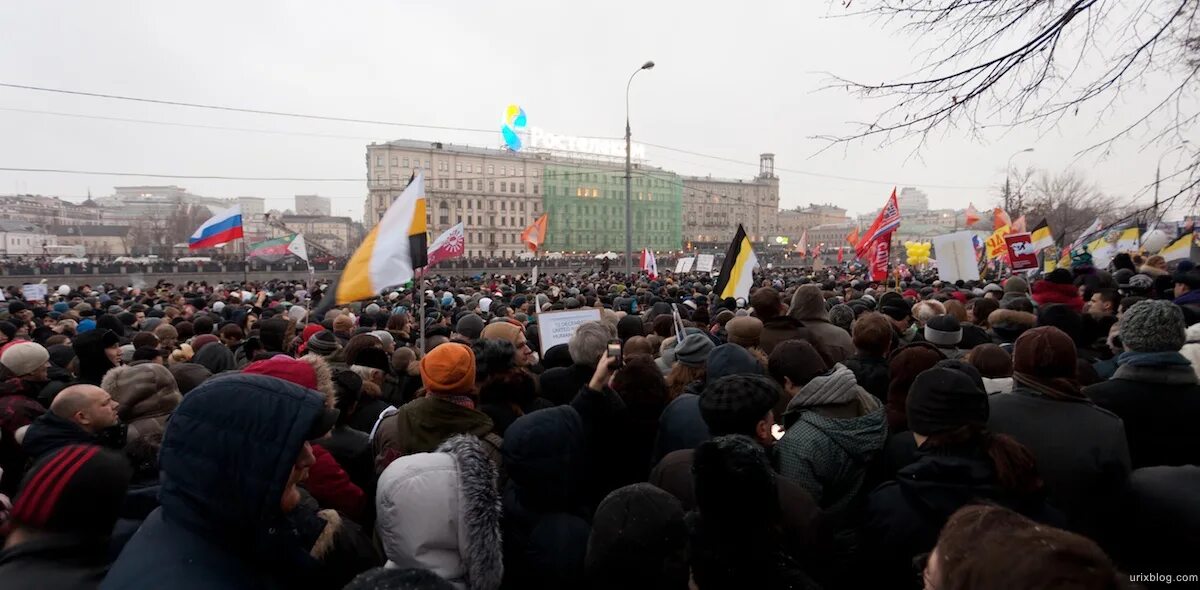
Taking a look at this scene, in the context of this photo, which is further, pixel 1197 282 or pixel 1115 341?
pixel 1197 282

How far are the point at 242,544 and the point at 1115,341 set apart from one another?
544cm

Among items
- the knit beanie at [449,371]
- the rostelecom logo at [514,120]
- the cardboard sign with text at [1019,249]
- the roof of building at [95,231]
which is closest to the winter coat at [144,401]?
the knit beanie at [449,371]

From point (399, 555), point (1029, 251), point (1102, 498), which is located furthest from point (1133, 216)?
point (1029, 251)

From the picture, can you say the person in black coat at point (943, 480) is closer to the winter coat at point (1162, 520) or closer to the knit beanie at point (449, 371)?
the winter coat at point (1162, 520)

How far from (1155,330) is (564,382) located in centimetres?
324

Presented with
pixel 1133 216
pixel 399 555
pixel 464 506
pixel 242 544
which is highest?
pixel 1133 216

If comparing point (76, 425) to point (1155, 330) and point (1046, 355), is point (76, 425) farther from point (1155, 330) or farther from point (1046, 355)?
point (1155, 330)

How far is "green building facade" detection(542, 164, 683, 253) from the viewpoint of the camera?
107812 millimetres

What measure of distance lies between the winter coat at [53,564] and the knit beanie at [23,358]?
399cm

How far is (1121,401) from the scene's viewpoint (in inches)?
123

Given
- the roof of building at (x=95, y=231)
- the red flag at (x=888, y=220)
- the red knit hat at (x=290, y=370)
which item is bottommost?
the red knit hat at (x=290, y=370)

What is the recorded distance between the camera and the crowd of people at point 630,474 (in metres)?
1.57

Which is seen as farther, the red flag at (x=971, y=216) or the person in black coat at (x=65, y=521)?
the red flag at (x=971, y=216)

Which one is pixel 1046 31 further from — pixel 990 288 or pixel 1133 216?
pixel 990 288
